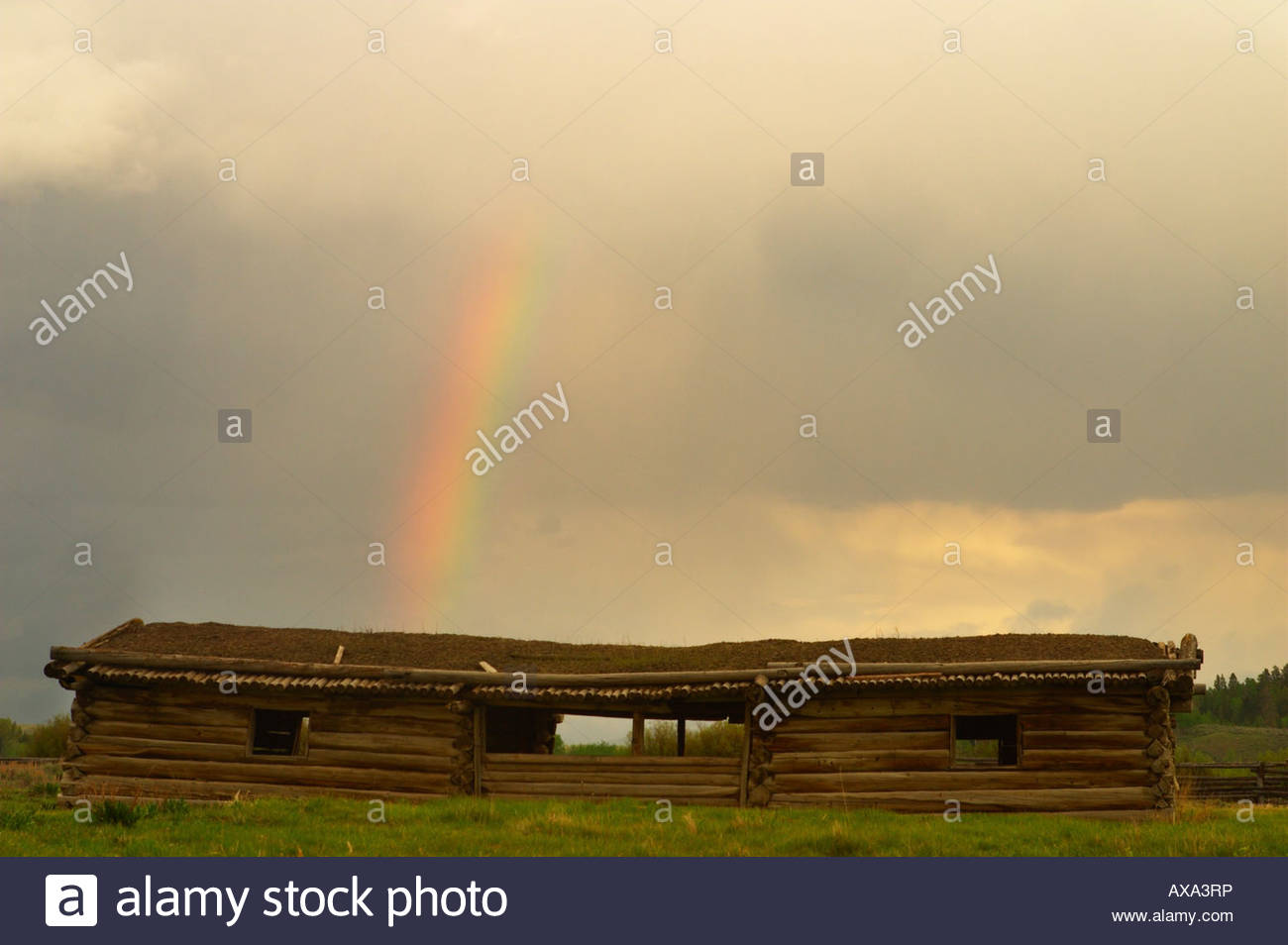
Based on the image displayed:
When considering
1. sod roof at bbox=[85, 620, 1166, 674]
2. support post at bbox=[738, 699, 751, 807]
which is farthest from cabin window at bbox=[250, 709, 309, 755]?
support post at bbox=[738, 699, 751, 807]

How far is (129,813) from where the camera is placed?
17.2m

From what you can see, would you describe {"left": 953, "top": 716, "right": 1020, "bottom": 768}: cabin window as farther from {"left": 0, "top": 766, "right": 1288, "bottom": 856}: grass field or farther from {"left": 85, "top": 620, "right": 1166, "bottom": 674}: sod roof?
{"left": 0, "top": 766, "right": 1288, "bottom": 856}: grass field

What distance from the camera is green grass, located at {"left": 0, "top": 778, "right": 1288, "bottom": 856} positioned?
1500 centimetres

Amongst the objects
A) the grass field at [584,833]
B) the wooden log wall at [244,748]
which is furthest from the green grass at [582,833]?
the wooden log wall at [244,748]

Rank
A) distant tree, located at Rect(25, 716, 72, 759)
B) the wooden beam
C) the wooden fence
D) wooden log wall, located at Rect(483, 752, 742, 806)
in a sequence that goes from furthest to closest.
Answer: distant tree, located at Rect(25, 716, 72, 759), the wooden fence, wooden log wall, located at Rect(483, 752, 742, 806), the wooden beam

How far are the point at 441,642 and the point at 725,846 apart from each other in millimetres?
11062

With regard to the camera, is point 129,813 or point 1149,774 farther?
point 1149,774

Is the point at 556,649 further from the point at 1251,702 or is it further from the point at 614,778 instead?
the point at 1251,702

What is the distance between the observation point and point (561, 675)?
2173cm

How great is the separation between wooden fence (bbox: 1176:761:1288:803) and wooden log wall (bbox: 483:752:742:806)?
14.4 meters

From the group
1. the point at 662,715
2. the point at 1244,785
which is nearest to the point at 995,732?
the point at 662,715

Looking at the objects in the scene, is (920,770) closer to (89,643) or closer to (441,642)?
(441,642)
